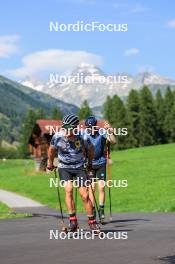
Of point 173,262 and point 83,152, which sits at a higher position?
point 83,152

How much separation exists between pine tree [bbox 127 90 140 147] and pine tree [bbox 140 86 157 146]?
1.72 meters

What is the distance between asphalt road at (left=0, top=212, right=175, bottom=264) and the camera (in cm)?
774

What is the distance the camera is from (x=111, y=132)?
1306 centimetres

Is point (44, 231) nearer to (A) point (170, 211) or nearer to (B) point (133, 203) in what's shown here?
(A) point (170, 211)

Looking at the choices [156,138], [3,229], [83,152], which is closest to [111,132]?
[83,152]

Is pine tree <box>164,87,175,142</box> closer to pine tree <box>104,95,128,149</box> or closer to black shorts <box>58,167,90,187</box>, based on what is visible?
pine tree <box>104,95,128,149</box>

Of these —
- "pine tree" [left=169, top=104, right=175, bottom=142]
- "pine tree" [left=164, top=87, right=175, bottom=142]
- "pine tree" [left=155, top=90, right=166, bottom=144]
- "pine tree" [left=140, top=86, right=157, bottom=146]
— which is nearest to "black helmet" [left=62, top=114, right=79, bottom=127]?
"pine tree" [left=169, top=104, right=175, bottom=142]

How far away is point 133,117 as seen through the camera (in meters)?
125

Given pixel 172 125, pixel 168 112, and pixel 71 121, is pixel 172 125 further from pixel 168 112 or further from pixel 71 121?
pixel 71 121

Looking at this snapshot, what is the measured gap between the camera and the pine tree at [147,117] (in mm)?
121312

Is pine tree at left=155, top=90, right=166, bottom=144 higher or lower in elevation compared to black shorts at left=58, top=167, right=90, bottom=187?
higher

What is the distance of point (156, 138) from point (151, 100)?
8.15 metres

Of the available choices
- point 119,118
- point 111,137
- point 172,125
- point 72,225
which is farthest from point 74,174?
point 119,118

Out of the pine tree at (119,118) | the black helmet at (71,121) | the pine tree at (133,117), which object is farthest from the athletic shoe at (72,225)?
the pine tree at (133,117)
